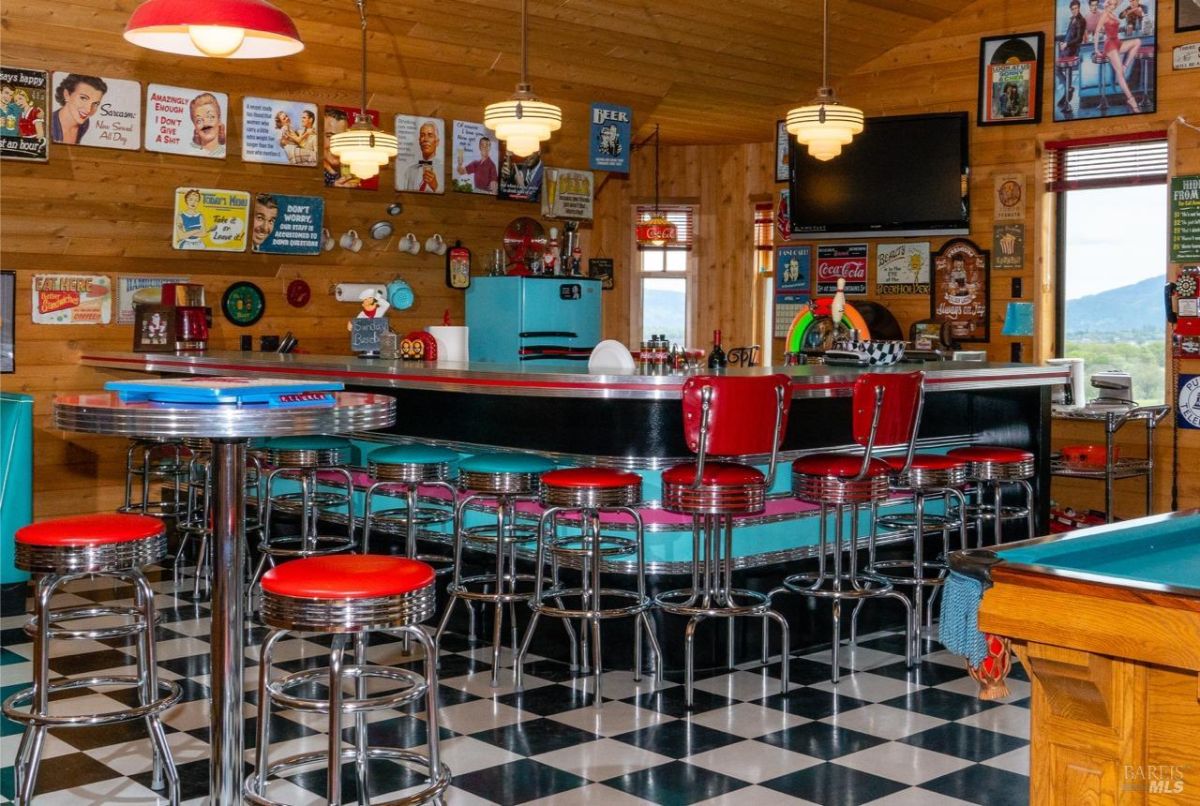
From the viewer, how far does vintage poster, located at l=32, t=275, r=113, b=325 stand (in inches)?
270

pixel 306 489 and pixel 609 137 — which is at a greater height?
pixel 609 137

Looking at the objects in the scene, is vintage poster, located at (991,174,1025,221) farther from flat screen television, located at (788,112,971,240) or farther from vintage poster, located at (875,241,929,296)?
vintage poster, located at (875,241,929,296)

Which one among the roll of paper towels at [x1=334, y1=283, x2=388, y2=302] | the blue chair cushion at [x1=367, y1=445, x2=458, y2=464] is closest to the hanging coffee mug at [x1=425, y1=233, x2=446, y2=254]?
the roll of paper towels at [x1=334, y1=283, x2=388, y2=302]

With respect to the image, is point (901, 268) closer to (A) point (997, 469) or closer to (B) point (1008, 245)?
(B) point (1008, 245)

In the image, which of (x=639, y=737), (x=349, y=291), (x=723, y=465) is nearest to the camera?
(x=639, y=737)

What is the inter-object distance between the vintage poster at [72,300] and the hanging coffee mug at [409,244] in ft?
5.89

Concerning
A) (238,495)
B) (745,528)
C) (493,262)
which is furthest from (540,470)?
(493,262)

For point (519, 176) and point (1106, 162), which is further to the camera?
point (519, 176)

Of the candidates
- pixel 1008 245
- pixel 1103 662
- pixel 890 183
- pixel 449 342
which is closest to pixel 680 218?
pixel 890 183

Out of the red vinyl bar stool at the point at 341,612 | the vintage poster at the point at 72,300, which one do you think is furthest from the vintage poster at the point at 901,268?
the red vinyl bar stool at the point at 341,612

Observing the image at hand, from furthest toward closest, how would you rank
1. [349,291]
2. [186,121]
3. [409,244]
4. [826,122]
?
[409,244], [349,291], [186,121], [826,122]

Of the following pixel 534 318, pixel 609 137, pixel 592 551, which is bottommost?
pixel 592 551

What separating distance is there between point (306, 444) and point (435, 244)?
10.1 ft

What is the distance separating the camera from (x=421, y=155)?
7883 millimetres
